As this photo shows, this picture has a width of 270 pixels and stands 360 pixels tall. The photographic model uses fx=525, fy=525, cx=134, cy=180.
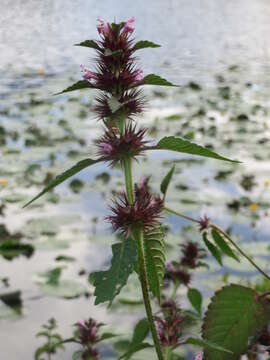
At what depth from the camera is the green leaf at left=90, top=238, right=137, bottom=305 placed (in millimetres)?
456

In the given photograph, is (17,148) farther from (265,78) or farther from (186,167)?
(265,78)

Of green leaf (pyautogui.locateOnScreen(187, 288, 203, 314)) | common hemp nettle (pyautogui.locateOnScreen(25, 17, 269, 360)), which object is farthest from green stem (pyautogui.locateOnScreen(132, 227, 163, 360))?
green leaf (pyautogui.locateOnScreen(187, 288, 203, 314))

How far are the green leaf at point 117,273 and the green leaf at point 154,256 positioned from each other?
2.4 inches

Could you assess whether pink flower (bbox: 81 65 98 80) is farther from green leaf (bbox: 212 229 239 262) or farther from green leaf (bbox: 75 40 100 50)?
green leaf (bbox: 212 229 239 262)

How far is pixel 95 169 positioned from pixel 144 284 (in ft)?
12.1

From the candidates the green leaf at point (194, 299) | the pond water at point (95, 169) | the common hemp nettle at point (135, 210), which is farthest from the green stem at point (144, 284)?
the green leaf at point (194, 299)

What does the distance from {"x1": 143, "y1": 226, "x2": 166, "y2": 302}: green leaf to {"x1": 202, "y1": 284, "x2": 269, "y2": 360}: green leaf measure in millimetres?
90

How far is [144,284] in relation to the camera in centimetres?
50

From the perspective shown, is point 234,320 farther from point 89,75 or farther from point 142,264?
point 89,75

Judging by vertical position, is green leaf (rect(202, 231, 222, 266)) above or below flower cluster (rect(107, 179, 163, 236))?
below

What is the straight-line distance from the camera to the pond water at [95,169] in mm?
2377

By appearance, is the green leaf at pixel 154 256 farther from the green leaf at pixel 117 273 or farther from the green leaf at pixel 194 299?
the green leaf at pixel 194 299

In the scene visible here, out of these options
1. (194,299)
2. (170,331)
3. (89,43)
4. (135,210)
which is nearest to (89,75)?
(89,43)

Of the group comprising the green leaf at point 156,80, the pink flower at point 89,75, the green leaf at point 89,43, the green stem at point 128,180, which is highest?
the green leaf at point 89,43
